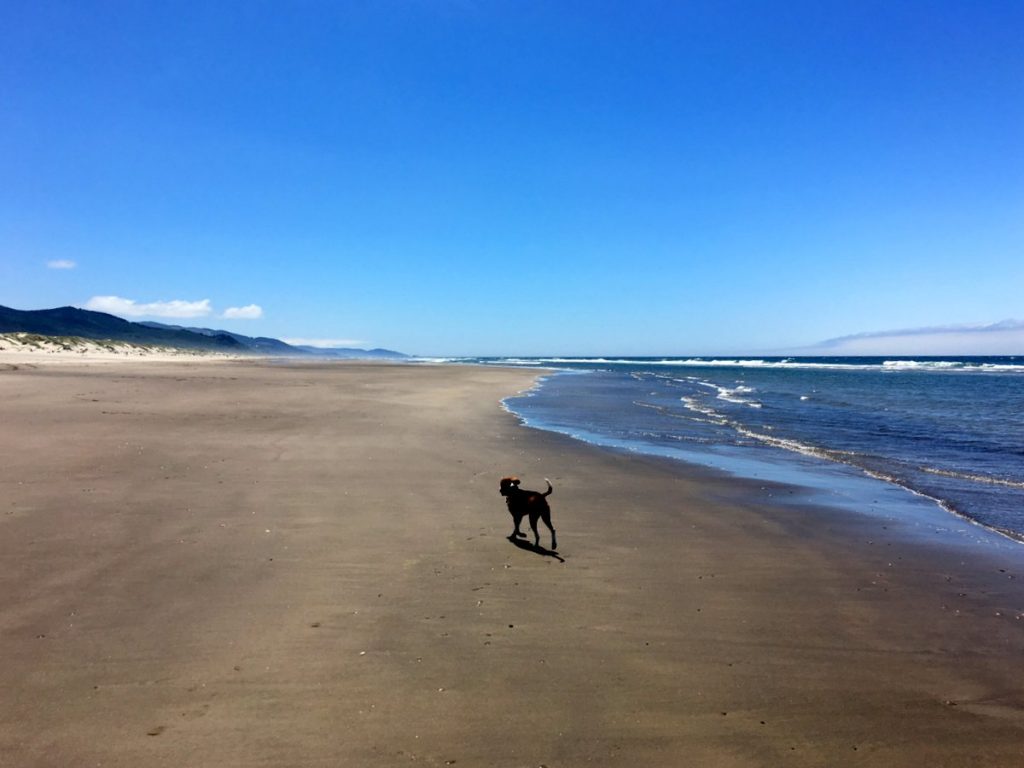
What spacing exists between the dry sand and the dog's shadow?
0.46 feet

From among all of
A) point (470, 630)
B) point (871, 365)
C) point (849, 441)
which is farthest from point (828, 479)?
point (871, 365)

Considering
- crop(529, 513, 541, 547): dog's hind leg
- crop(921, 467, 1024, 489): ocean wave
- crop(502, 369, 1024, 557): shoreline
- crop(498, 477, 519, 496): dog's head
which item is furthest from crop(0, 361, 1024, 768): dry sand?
crop(921, 467, 1024, 489): ocean wave

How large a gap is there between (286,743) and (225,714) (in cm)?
56

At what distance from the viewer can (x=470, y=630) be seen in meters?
5.29

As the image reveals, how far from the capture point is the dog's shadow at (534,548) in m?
7.34

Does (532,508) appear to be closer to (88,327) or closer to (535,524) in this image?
(535,524)

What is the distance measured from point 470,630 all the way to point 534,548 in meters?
2.36

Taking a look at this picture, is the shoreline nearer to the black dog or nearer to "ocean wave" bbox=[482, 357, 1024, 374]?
the black dog

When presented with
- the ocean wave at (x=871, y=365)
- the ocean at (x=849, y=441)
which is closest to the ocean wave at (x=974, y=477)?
the ocean at (x=849, y=441)

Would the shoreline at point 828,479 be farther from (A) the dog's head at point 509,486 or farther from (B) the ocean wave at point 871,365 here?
(B) the ocean wave at point 871,365

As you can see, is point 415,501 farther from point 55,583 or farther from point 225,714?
point 225,714

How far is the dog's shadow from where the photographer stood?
7340mm

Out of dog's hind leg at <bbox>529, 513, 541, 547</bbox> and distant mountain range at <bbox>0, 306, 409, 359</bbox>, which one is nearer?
dog's hind leg at <bbox>529, 513, 541, 547</bbox>

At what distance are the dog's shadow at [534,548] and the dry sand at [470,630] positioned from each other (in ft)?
0.46
